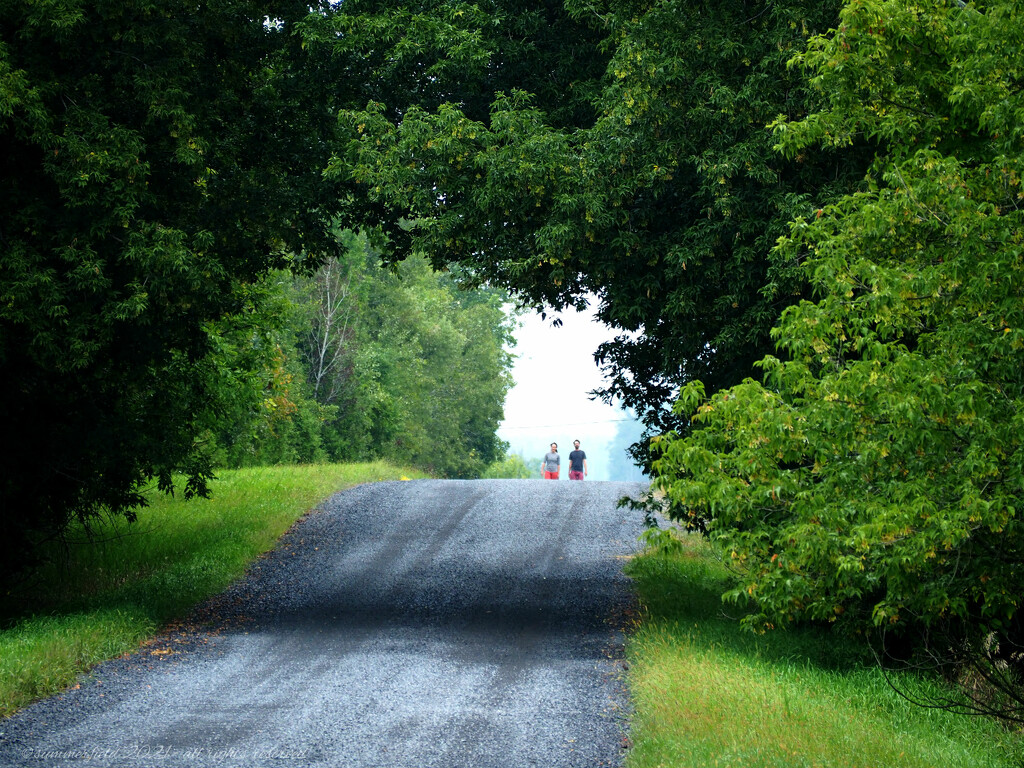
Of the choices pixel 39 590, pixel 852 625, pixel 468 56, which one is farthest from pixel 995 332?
pixel 39 590

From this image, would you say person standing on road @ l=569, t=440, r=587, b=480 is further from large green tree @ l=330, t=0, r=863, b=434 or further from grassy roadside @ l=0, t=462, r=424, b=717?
large green tree @ l=330, t=0, r=863, b=434

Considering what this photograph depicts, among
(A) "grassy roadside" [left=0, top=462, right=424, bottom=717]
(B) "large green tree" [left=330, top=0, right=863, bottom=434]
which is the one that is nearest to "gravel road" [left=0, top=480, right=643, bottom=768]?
(A) "grassy roadside" [left=0, top=462, right=424, bottom=717]

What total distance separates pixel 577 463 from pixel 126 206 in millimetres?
19583

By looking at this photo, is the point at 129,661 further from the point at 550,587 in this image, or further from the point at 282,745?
the point at 550,587

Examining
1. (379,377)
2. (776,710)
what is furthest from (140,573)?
(379,377)

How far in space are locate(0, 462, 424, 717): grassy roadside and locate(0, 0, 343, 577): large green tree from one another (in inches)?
42.5

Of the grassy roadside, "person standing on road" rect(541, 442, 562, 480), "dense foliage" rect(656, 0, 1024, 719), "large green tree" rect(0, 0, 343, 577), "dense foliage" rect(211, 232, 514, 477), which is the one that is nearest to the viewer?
"dense foliage" rect(656, 0, 1024, 719)

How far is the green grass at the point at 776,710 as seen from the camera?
7.05m

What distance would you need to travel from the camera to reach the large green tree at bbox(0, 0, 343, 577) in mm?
10555

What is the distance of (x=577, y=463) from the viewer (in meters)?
28.9

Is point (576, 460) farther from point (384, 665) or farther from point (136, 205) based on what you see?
point (136, 205)

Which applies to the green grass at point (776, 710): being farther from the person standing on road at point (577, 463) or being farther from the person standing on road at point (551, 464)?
the person standing on road at point (551, 464)

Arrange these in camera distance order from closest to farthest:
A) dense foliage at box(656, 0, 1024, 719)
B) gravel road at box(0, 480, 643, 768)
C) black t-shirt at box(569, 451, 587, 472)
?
dense foliage at box(656, 0, 1024, 719) < gravel road at box(0, 480, 643, 768) < black t-shirt at box(569, 451, 587, 472)

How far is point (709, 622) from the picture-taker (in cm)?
1239
